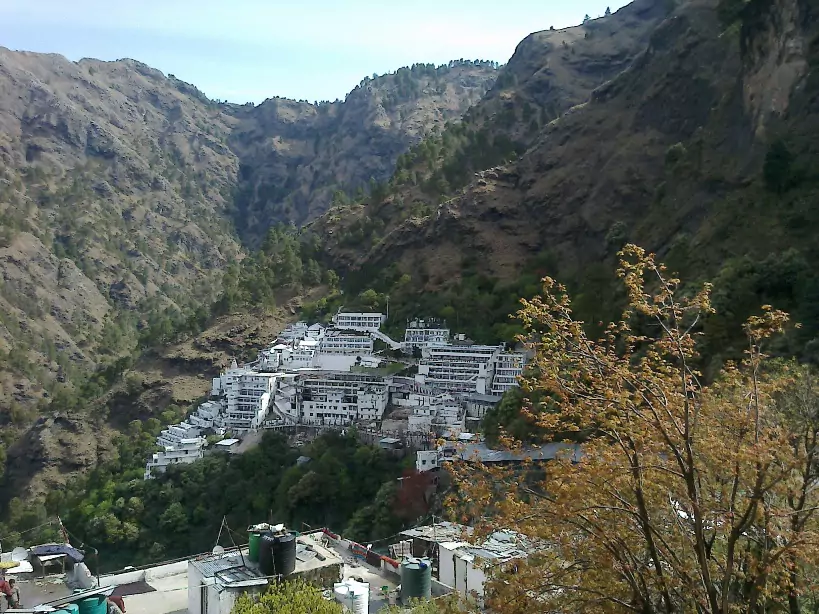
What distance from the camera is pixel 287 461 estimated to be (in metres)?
39.8

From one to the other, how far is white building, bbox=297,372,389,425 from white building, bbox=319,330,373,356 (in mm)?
3612

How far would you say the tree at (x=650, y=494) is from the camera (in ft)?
18.5

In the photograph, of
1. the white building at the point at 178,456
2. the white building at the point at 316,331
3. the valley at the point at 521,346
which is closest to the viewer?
the valley at the point at 521,346

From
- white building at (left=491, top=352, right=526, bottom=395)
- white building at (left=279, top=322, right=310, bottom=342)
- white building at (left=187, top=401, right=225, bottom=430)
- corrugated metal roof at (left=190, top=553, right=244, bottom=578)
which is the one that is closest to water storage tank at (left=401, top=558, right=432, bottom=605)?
corrugated metal roof at (left=190, top=553, right=244, bottom=578)

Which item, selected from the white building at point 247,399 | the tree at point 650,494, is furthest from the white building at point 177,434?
the tree at point 650,494

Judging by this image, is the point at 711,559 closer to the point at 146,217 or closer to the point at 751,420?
the point at 751,420

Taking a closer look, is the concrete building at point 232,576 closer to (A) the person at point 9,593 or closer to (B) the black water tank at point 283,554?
(B) the black water tank at point 283,554

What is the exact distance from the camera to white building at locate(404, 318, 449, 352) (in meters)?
46.4

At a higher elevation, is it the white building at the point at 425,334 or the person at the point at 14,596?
the white building at the point at 425,334

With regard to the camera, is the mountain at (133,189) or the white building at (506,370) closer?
the white building at (506,370)

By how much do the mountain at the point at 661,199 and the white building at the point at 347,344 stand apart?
12.3 feet

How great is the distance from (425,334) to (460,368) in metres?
5.45

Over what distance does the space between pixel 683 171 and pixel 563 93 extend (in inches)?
1413

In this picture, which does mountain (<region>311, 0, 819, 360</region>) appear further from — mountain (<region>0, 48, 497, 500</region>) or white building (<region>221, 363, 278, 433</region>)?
mountain (<region>0, 48, 497, 500</region>)
